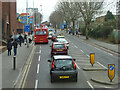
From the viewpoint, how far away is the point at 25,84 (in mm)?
12406

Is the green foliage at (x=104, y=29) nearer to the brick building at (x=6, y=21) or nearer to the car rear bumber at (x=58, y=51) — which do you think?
the brick building at (x=6, y=21)

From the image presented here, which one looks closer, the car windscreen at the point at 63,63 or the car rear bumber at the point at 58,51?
the car windscreen at the point at 63,63

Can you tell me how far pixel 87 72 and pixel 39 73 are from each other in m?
3.34

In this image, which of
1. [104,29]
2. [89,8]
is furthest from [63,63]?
[89,8]

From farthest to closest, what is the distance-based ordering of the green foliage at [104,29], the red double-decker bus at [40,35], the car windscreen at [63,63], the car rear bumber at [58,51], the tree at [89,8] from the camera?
1. the tree at [89,8]
2. the green foliage at [104,29]
3. the red double-decker bus at [40,35]
4. the car rear bumber at [58,51]
5. the car windscreen at [63,63]

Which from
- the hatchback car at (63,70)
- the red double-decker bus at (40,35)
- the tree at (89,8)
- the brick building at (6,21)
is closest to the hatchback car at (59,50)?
the hatchback car at (63,70)

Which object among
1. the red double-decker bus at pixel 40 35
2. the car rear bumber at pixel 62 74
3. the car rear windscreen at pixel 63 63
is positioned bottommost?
the car rear bumber at pixel 62 74

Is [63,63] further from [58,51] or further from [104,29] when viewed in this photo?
[104,29]

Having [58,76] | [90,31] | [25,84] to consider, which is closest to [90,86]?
[58,76]

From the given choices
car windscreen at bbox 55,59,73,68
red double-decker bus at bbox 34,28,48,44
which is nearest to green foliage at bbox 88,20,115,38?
red double-decker bus at bbox 34,28,48,44

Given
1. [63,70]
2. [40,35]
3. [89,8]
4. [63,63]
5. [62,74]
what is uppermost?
[89,8]

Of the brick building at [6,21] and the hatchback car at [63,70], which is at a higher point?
the brick building at [6,21]

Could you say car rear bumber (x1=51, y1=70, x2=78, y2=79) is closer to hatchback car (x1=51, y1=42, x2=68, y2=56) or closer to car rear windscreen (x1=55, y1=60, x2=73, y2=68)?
car rear windscreen (x1=55, y1=60, x2=73, y2=68)

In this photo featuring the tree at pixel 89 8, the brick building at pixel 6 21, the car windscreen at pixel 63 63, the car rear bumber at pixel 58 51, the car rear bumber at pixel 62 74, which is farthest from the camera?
the tree at pixel 89 8
